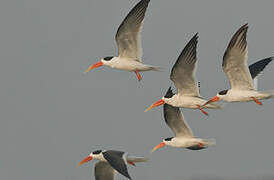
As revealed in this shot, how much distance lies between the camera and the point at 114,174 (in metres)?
18.9

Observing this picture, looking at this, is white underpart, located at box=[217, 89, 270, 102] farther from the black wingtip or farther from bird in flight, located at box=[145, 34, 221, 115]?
the black wingtip

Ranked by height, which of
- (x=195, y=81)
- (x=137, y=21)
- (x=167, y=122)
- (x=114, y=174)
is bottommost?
(x=114, y=174)

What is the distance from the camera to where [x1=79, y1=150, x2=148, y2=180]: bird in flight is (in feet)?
53.6

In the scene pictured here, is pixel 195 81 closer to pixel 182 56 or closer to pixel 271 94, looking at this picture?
pixel 182 56

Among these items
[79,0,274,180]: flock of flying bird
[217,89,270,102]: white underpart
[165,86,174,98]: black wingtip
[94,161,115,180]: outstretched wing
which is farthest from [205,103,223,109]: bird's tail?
[94,161,115,180]: outstretched wing

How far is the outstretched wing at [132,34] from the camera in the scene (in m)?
17.7

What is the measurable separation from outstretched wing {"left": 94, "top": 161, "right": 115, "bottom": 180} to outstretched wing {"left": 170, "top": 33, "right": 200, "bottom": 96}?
3040mm

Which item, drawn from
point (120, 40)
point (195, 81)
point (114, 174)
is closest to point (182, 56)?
point (195, 81)

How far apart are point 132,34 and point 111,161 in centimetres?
347

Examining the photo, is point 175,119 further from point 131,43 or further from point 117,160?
point 117,160

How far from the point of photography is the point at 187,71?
56.1 ft

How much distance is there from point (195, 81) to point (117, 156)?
106 inches

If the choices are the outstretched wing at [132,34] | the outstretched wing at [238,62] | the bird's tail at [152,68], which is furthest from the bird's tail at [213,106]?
the outstretched wing at [132,34]

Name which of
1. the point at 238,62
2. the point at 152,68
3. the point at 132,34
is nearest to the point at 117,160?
the point at 152,68
